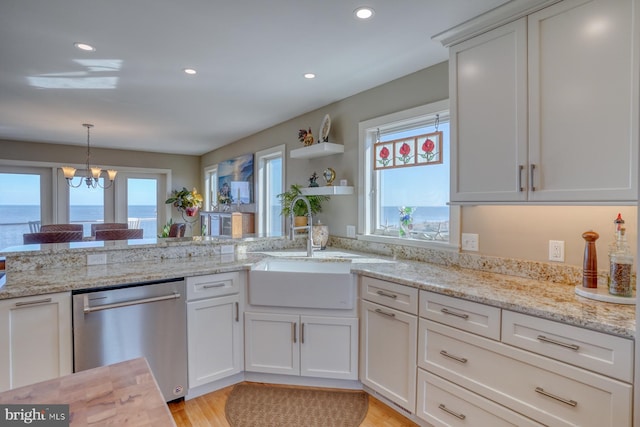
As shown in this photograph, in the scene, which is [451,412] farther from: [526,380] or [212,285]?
[212,285]

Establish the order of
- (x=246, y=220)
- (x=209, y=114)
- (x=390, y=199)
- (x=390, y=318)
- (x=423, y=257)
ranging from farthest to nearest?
(x=246, y=220) < (x=209, y=114) < (x=390, y=199) < (x=423, y=257) < (x=390, y=318)

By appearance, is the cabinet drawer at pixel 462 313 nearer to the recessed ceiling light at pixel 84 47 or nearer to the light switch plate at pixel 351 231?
the light switch plate at pixel 351 231

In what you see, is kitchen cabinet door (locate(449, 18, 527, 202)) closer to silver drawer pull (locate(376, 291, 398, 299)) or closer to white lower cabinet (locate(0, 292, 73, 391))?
silver drawer pull (locate(376, 291, 398, 299))

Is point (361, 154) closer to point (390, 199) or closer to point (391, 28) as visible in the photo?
point (390, 199)

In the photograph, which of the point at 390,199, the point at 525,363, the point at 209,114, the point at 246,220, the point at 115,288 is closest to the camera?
the point at 525,363

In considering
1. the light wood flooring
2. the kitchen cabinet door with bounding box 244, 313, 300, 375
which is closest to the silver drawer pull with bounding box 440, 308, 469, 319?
the light wood flooring

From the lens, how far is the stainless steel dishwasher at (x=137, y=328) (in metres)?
1.83

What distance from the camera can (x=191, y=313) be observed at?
2148 millimetres

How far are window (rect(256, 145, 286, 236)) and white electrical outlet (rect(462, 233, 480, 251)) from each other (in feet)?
8.92

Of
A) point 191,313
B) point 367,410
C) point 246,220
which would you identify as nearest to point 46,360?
point 191,313

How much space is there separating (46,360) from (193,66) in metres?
2.14

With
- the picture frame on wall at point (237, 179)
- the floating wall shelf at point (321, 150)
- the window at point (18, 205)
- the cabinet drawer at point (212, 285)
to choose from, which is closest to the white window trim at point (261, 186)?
the picture frame on wall at point (237, 179)

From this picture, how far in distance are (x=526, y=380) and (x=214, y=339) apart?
1.80 m

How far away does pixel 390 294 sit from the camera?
80.4 inches
